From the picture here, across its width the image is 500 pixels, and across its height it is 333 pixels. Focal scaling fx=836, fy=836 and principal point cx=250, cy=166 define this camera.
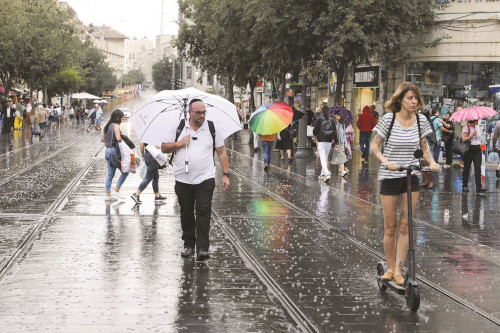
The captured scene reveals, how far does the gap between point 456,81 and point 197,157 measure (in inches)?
905

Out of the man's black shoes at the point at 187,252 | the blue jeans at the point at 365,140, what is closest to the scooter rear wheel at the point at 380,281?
the man's black shoes at the point at 187,252

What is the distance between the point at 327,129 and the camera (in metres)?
20.1

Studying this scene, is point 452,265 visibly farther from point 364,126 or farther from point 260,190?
point 364,126

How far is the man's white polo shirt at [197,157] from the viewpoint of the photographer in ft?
29.5

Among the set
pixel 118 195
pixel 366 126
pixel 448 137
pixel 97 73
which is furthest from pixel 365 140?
pixel 97 73

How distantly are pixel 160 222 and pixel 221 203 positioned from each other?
272 cm

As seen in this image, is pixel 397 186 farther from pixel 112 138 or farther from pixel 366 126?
pixel 366 126

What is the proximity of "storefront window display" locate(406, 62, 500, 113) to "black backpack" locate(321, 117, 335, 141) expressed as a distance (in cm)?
1010

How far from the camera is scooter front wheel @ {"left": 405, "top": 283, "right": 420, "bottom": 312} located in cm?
683

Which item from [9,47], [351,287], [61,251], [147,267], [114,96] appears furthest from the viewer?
[114,96]

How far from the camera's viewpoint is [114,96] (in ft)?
523

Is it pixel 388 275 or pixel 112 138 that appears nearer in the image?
pixel 388 275

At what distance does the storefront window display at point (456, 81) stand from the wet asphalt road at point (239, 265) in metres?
13.3

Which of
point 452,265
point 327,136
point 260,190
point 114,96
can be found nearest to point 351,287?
point 452,265
